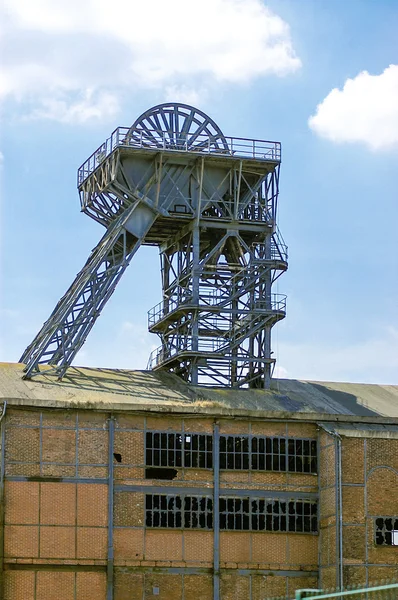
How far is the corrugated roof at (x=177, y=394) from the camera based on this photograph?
128 feet

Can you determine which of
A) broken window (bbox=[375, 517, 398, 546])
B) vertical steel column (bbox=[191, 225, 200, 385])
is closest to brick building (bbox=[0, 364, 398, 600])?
broken window (bbox=[375, 517, 398, 546])

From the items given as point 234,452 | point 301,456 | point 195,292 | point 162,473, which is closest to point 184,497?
point 162,473

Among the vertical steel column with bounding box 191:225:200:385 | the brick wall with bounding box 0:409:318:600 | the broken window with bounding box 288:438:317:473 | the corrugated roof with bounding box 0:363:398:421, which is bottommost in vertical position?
the brick wall with bounding box 0:409:318:600

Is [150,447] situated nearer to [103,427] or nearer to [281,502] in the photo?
[103,427]

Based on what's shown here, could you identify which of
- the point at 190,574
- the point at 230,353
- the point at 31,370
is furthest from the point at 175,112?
the point at 190,574

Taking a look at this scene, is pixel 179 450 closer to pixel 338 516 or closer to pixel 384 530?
pixel 338 516

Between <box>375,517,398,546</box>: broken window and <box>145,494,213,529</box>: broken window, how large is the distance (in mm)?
5421

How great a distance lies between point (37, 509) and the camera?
36.8 m

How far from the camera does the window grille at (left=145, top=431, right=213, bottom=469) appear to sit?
38.4 m

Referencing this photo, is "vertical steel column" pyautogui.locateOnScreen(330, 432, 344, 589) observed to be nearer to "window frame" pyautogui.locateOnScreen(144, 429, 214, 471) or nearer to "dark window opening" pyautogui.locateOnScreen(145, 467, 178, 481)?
"window frame" pyautogui.locateOnScreen(144, 429, 214, 471)

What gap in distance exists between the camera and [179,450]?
38.7 metres

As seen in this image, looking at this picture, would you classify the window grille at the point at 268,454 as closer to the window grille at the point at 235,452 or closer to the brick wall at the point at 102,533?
the window grille at the point at 235,452

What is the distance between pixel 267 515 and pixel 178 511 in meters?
3.08

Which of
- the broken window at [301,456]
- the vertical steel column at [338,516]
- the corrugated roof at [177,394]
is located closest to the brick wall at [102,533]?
the corrugated roof at [177,394]
